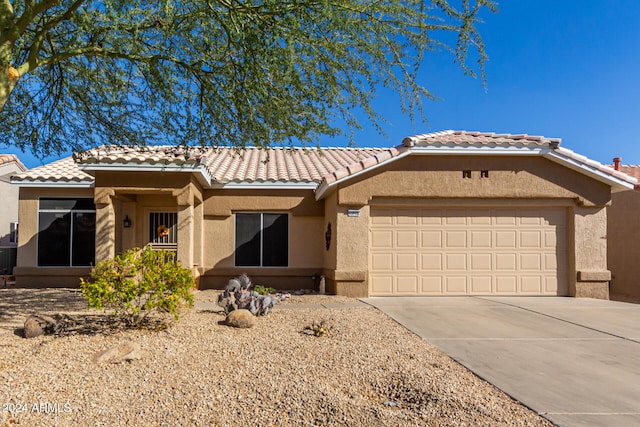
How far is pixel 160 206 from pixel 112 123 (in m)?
5.60

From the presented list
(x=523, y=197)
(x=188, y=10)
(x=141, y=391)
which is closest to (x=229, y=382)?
(x=141, y=391)

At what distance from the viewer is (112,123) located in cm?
885

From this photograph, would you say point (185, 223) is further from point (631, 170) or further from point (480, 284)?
point (631, 170)

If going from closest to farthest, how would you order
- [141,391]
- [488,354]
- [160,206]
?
[141,391] < [488,354] < [160,206]

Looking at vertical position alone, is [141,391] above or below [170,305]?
below

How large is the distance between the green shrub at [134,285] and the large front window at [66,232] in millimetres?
7696

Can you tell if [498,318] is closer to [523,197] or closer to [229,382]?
[523,197]

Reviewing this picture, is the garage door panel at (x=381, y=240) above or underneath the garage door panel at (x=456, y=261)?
above

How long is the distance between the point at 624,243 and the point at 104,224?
16.1m

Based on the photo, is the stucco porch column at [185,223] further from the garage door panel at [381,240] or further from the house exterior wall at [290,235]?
the garage door panel at [381,240]

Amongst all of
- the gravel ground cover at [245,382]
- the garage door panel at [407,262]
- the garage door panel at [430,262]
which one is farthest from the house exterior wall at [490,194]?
the gravel ground cover at [245,382]

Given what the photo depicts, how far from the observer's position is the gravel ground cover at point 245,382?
404cm

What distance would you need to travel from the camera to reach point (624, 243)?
1605 centimetres

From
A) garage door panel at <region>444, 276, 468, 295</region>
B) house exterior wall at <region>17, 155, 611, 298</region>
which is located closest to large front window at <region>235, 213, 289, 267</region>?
house exterior wall at <region>17, 155, 611, 298</region>
